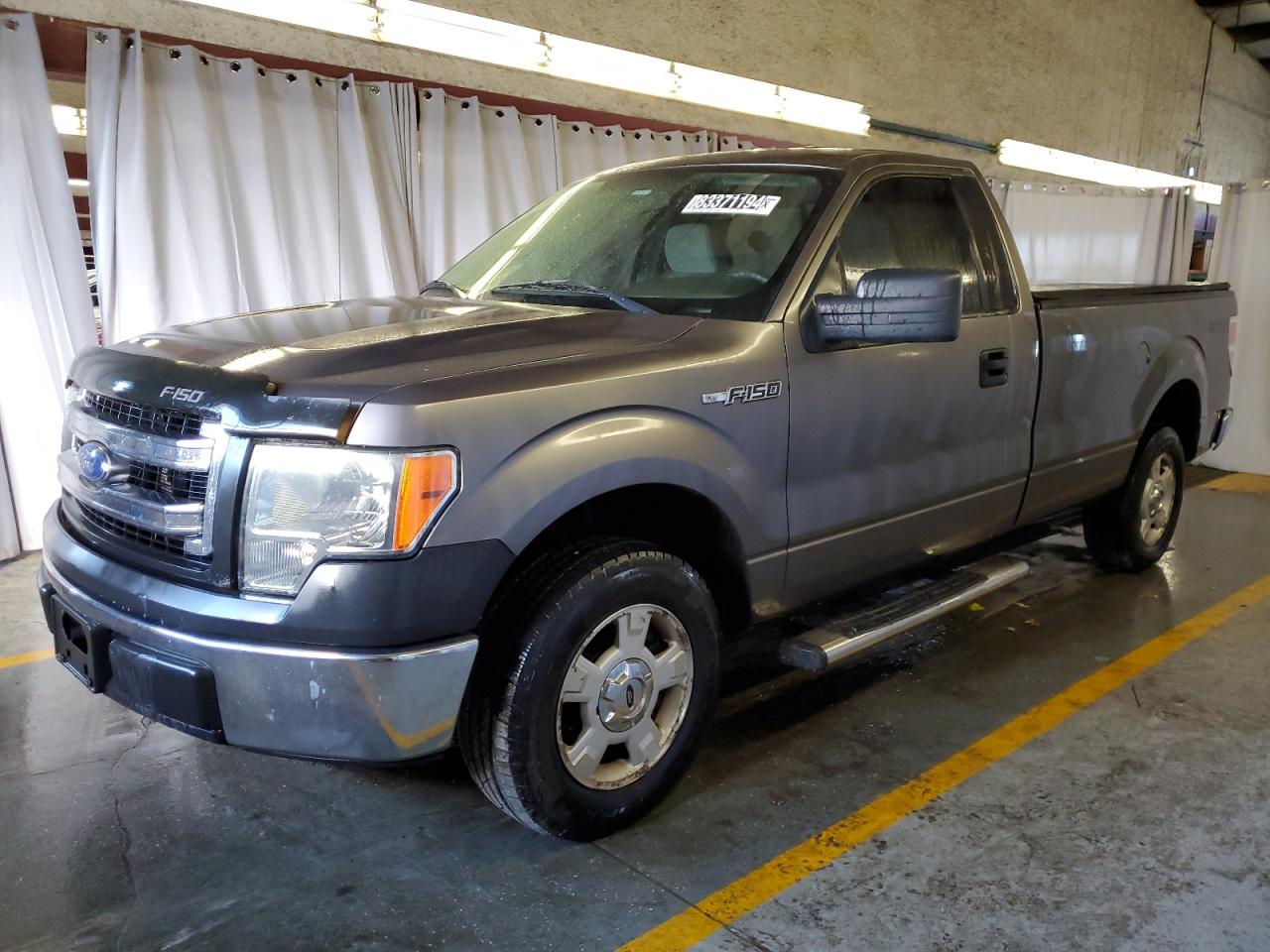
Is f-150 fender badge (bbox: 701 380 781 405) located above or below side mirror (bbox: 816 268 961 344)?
Result: below

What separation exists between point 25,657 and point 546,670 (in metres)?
2.65

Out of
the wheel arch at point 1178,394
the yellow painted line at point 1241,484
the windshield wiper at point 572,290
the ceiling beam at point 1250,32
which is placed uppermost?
the ceiling beam at point 1250,32

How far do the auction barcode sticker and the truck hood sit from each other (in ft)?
1.80

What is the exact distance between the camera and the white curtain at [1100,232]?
10641 millimetres

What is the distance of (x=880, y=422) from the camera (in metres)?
3.08

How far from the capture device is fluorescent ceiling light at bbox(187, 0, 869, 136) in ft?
18.1

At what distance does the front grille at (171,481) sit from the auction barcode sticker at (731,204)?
69.8 inches

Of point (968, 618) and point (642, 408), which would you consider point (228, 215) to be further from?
point (968, 618)

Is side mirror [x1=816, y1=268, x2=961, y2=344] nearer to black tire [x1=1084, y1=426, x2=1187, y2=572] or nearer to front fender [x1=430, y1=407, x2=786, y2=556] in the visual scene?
front fender [x1=430, y1=407, x2=786, y2=556]

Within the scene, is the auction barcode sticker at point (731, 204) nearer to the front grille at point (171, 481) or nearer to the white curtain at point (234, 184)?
the front grille at point (171, 481)

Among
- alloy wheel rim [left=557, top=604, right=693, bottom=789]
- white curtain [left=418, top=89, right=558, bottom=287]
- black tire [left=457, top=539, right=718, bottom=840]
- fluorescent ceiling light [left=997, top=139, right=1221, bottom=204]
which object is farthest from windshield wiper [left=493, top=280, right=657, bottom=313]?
fluorescent ceiling light [left=997, top=139, right=1221, bottom=204]

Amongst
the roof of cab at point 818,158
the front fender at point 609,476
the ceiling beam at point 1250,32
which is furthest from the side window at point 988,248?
the ceiling beam at point 1250,32

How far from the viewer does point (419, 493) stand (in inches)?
82.0

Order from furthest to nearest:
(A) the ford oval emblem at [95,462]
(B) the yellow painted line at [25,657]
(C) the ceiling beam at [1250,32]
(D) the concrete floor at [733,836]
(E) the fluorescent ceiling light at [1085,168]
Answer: (C) the ceiling beam at [1250,32] < (E) the fluorescent ceiling light at [1085,168] < (B) the yellow painted line at [25,657] < (A) the ford oval emblem at [95,462] < (D) the concrete floor at [733,836]
